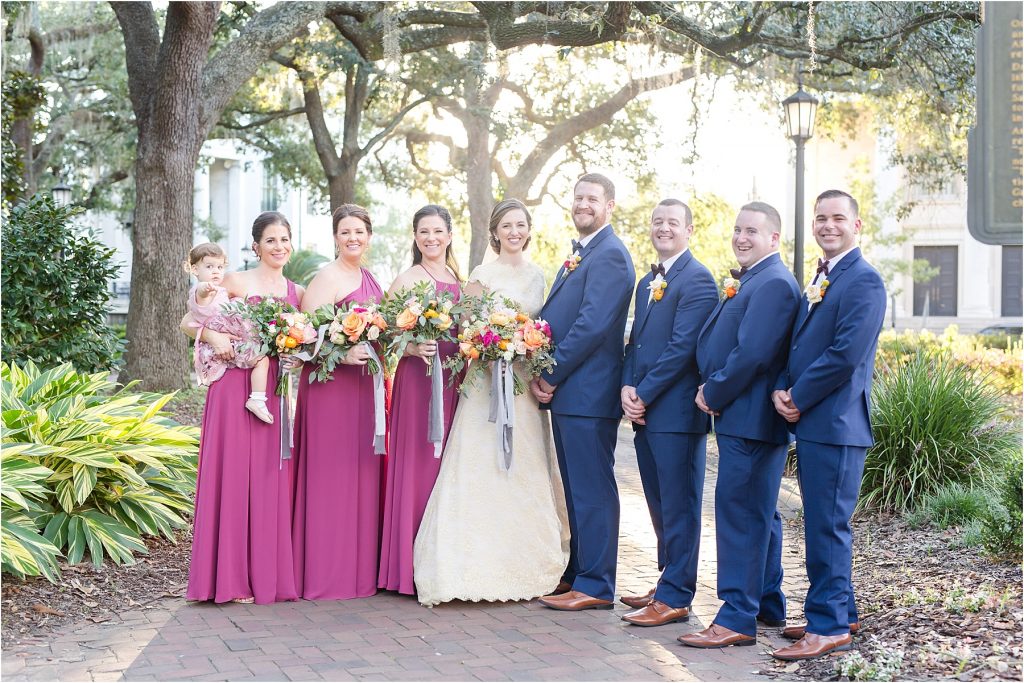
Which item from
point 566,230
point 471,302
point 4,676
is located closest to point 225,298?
point 471,302

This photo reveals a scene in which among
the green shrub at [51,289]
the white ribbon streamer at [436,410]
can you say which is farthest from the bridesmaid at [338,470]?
the green shrub at [51,289]

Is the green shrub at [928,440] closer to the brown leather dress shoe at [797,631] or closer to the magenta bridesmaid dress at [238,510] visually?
the brown leather dress shoe at [797,631]

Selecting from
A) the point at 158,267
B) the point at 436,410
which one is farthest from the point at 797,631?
the point at 158,267

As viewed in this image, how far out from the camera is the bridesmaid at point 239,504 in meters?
5.95

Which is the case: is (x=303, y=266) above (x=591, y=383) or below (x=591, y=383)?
above

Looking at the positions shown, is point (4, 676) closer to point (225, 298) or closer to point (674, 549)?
point (225, 298)

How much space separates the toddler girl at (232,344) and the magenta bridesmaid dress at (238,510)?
7cm

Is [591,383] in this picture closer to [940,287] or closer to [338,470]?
[338,470]

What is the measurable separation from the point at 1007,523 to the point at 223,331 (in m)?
4.90

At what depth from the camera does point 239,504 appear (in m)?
6.00

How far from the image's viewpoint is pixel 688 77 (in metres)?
17.8

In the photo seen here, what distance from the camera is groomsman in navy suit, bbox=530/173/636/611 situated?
5898mm

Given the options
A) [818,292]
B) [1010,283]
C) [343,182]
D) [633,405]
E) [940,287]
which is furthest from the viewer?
[940,287]

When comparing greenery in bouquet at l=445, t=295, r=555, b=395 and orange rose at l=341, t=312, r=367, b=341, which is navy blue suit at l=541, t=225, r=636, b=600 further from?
orange rose at l=341, t=312, r=367, b=341
